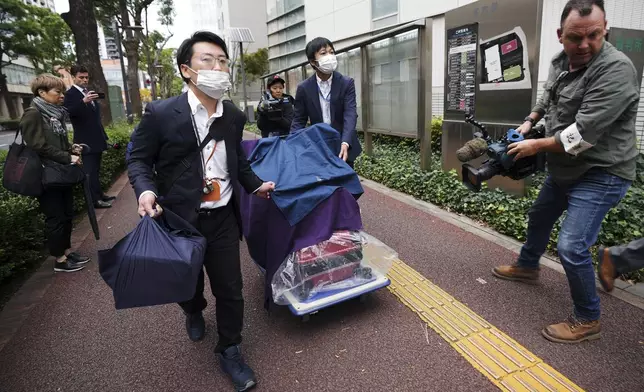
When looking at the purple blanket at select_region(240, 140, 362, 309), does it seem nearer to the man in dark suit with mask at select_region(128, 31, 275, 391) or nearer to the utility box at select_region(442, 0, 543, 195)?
the man in dark suit with mask at select_region(128, 31, 275, 391)

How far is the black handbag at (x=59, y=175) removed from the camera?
3.60 meters

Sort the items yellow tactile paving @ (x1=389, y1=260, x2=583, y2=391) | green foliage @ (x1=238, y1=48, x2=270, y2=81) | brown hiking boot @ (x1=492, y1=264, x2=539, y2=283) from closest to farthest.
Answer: yellow tactile paving @ (x1=389, y1=260, x2=583, y2=391) → brown hiking boot @ (x1=492, y1=264, x2=539, y2=283) → green foliage @ (x1=238, y1=48, x2=270, y2=81)

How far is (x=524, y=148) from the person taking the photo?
2.33m

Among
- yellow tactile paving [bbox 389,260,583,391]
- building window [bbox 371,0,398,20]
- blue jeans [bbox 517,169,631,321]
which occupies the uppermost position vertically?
building window [bbox 371,0,398,20]

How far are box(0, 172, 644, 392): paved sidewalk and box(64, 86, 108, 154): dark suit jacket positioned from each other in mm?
2756

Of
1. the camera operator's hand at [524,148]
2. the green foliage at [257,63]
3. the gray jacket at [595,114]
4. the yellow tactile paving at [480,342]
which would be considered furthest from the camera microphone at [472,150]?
the green foliage at [257,63]

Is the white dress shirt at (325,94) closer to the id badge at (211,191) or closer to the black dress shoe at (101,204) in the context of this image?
the id badge at (211,191)

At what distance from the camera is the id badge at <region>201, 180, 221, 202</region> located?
216cm

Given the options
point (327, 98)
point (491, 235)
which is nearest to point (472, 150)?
point (327, 98)

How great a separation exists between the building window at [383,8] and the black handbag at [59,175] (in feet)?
38.2

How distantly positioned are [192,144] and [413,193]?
444cm

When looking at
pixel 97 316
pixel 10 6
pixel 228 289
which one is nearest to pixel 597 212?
pixel 228 289

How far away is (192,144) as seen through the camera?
209 centimetres

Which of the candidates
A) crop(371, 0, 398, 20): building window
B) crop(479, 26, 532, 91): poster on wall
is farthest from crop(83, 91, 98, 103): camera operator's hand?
crop(371, 0, 398, 20): building window
